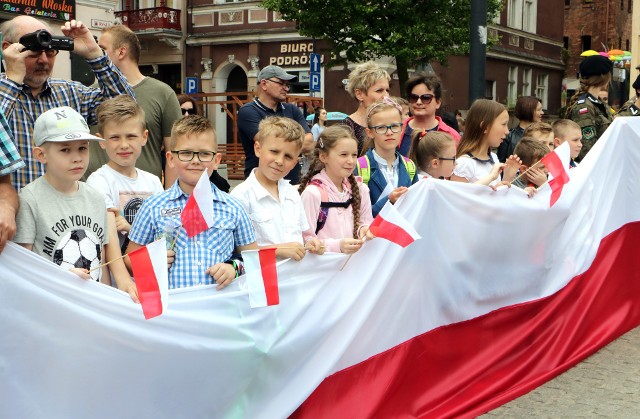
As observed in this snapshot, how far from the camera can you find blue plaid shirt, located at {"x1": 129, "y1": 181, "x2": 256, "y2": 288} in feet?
11.7

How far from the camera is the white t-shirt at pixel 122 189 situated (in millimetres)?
4117

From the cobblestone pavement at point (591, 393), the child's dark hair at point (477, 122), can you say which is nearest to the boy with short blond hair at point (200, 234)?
the cobblestone pavement at point (591, 393)

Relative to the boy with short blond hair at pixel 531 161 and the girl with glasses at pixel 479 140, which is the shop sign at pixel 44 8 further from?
the boy with short blond hair at pixel 531 161

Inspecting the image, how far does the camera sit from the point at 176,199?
3707 millimetres

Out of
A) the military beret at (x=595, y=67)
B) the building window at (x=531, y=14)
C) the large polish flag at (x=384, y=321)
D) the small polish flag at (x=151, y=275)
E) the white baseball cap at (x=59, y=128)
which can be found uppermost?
the building window at (x=531, y=14)

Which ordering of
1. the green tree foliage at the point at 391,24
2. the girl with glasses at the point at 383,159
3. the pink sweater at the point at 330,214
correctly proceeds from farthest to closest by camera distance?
the green tree foliage at the point at 391,24
the girl with glasses at the point at 383,159
the pink sweater at the point at 330,214

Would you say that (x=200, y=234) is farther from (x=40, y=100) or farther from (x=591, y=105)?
(x=591, y=105)

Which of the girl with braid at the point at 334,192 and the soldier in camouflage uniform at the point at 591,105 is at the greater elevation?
the soldier in camouflage uniform at the point at 591,105

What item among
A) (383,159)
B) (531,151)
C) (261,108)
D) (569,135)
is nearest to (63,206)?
(383,159)

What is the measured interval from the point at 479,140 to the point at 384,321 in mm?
2190

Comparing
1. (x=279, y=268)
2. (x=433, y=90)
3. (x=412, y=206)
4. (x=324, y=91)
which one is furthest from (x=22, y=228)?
(x=324, y=91)

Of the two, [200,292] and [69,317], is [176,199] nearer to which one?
[200,292]

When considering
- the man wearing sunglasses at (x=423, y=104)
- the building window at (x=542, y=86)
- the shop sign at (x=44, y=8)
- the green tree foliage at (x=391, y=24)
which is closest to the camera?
the man wearing sunglasses at (x=423, y=104)

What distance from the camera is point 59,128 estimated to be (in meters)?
3.43
